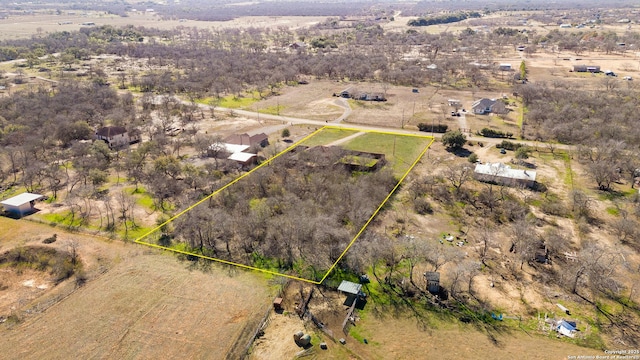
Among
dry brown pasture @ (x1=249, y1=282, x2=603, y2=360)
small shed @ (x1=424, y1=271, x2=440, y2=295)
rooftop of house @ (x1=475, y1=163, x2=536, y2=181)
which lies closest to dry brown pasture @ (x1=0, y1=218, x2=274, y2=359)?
dry brown pasture @ (x1=249, y1=282, x2=603, y2=360)

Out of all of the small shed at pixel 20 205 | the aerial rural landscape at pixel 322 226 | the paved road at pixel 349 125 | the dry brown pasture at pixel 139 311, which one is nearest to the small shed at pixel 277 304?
the aerial rural landscape at pixel 322 226

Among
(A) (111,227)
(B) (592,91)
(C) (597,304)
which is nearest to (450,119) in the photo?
(B) (592,91)

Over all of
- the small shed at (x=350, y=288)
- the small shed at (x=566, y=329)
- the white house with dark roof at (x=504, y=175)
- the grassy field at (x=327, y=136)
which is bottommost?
the small shed at (x=566, y=329)

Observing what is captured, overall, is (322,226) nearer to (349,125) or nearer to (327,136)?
(327,136)

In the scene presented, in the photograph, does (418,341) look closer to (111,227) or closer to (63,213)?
(111,227)

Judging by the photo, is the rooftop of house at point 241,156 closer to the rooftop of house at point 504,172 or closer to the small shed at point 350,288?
the small shed at point 350,288

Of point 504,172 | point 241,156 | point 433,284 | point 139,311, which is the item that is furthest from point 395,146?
point 139,311

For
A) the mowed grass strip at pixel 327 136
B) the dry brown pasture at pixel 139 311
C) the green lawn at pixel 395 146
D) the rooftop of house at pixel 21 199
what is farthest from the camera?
the mowed grass strip at pixel 327 136
